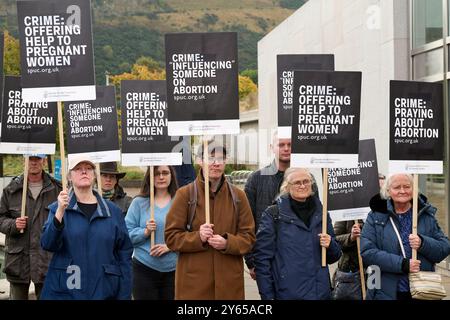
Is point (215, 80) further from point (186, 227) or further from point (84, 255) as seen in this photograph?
point (84, 255)

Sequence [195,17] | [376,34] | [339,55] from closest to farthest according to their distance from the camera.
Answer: [376,34] < [339,55] < [195,17]

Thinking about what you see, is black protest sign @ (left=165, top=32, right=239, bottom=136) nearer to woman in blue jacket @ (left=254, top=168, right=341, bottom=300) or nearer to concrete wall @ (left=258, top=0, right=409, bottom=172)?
woman in blue jacket @ (left=254, top=168, right=341, bottom=300)

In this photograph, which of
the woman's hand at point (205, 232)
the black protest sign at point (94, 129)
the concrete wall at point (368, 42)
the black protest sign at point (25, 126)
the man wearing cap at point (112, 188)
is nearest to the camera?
the woman's hand at point (205, 232)

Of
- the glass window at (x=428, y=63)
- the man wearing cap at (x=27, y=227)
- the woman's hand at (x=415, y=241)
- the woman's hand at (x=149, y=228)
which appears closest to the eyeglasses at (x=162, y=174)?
the woman's hand at (x=149, y=228)

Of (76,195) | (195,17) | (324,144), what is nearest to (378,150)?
(324,144)

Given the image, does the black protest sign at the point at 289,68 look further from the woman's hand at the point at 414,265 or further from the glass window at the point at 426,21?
the glass window at the point at 426,21

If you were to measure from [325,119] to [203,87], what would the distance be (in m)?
1.02

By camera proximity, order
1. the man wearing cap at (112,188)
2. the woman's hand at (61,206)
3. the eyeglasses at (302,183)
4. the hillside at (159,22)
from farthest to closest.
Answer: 1. the hillside at (159,22)
2. the man wearing cap at (112,188)
3. the eyeglasses at (302,183)
4. the woman's hand at (61,206)

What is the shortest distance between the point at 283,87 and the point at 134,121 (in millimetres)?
1546

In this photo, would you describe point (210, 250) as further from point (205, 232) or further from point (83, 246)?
point (83, 246)

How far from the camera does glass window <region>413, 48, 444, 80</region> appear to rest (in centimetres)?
1337

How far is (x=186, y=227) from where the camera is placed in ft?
19.8

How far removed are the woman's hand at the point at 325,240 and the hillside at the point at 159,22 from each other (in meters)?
71.5

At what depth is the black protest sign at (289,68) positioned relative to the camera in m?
7.80
